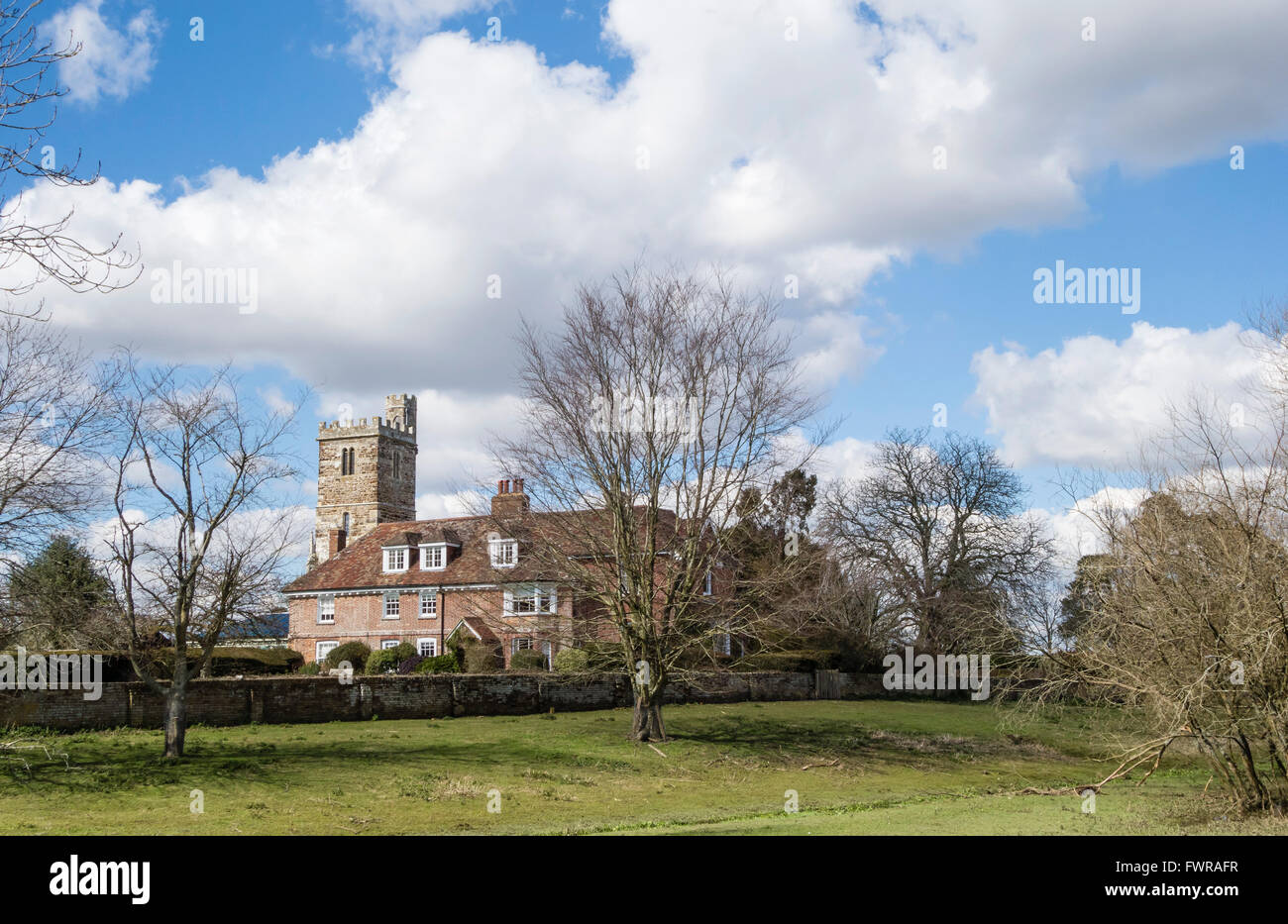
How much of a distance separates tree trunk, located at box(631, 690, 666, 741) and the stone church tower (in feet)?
197

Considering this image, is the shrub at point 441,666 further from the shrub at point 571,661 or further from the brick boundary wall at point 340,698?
the brick boundary wall at point 340,698

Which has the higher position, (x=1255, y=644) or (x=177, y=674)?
(x=1255, y=644)

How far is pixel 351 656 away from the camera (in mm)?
47875

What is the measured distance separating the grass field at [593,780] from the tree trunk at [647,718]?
60cm

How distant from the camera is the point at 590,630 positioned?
102 ft

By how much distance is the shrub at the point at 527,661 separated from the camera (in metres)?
42.6

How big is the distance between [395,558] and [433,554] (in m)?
2.26

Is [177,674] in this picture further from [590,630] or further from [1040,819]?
[1040,819]

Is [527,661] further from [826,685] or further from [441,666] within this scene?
[826,685]

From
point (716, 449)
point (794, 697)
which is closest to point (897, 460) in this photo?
point (794, 697)

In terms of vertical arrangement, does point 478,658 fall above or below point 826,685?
above

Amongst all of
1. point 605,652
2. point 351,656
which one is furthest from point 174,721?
point 351,656

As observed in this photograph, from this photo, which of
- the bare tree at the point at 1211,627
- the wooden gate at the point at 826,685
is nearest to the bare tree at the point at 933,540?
the wooden gate at the point at 826,685
